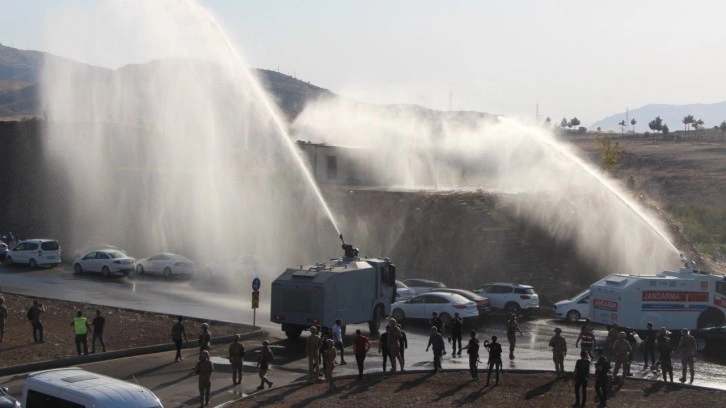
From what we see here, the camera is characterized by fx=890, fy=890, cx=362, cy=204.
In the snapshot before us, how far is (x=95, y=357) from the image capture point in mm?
25766

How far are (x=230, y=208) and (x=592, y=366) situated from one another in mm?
34351

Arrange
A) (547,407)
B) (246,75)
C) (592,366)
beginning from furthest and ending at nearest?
(246,75) → (592,366) → (547,407)

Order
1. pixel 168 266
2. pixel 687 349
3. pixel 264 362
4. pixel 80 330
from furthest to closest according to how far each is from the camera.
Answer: pixel 168 266 < pixel 80 330 < pixel 687 349 < pixel 264 362

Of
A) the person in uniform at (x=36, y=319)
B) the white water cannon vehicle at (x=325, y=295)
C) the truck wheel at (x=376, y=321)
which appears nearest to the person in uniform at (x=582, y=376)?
the white water cannon vehicle at (x=325, y=295)

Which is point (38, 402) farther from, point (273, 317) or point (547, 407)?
point (273, 317)

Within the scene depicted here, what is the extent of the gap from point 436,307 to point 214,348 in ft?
33.3

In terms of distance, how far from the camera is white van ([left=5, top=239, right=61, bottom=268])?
164 ft

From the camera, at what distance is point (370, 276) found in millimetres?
31578

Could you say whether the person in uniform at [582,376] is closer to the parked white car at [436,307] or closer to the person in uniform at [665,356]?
the person in uniform at [665,356]

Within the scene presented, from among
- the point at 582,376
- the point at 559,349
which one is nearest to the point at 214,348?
the point at 559,349

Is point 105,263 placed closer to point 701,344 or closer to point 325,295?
point 325,295

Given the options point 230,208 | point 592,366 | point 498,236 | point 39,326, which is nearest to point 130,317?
point 39,326

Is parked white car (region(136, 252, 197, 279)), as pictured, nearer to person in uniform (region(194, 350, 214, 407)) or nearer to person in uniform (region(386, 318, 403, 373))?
person in uniform (region(386, 318, 403, 373))

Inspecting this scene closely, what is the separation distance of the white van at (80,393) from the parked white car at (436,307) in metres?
20.5
